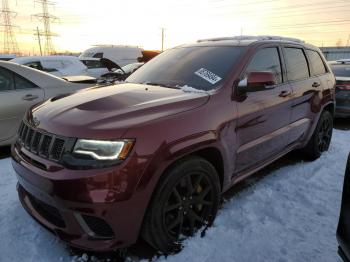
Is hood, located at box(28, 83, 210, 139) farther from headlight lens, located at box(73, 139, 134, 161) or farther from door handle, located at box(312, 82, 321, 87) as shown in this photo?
door handle, located at box(312, 82, 321, 87)

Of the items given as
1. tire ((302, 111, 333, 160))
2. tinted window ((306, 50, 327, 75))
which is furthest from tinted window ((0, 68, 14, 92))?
tire ((302, 111, 333, 160))

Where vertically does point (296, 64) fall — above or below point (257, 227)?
above

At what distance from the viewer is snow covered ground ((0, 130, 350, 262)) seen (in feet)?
8.84

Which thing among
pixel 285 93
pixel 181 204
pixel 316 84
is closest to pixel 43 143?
pixel 181 204

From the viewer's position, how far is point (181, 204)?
8.79 ft

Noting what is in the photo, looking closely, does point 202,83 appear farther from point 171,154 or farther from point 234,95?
point 171,154

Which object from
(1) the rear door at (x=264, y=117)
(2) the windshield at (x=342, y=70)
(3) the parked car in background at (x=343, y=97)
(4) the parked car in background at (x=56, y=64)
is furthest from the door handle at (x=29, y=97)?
(2) the windshield at (x=342, y=70)

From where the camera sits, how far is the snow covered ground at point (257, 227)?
2.69 m

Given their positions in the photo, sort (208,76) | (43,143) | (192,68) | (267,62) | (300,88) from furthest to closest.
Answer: (300,88) → (267,62) → (192,68) → (208,76) → (43,143)

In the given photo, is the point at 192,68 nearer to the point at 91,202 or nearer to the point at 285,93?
the point at 285,93

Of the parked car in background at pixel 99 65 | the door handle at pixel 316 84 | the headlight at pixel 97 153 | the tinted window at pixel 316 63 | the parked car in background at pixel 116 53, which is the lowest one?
the parked car in background at pixel 116 53

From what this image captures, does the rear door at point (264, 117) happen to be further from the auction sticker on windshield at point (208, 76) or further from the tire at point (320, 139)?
the tire at point (320, 139)

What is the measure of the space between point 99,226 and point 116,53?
17.6 m

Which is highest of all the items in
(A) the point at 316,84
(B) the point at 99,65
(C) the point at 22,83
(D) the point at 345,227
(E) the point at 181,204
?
(A) the point at 316,84
